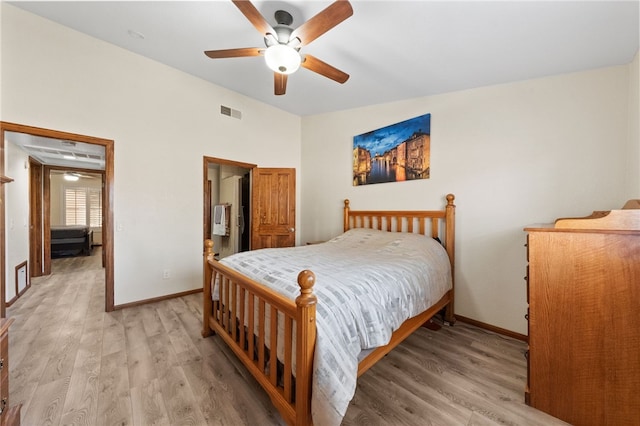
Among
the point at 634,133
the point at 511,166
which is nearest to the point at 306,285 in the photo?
the point at 511,166

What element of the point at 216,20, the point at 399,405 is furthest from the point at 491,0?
the point at 399,405

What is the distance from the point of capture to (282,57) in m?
1.71

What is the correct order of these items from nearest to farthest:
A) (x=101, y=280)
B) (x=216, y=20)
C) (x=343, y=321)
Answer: (x=343, y=321) < (x=216, y=20) < (x=101, y=280)

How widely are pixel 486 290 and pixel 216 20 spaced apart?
3.70 metres

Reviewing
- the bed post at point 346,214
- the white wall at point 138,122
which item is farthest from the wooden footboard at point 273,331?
the bed post at point 346,214

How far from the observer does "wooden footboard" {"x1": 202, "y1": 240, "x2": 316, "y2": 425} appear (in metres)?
1.10

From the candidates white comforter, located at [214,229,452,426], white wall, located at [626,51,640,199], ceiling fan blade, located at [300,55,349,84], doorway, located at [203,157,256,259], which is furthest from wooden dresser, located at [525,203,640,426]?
doorway, located at [203,157,256,259]

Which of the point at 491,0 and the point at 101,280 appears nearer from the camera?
the point at 491,0

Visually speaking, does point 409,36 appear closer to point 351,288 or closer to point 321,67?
point 321,67

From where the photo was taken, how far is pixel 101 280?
154 inches

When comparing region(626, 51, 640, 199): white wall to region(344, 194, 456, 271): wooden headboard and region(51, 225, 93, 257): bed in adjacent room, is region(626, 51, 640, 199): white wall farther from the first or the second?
region(51, 225, 93, 257): bed in adjacent room

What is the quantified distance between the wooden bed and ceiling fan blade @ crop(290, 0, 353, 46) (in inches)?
61.3

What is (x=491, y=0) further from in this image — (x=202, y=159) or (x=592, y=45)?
(x=202, y=159)

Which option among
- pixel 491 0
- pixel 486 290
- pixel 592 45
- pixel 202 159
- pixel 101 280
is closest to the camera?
pixel 491 0
